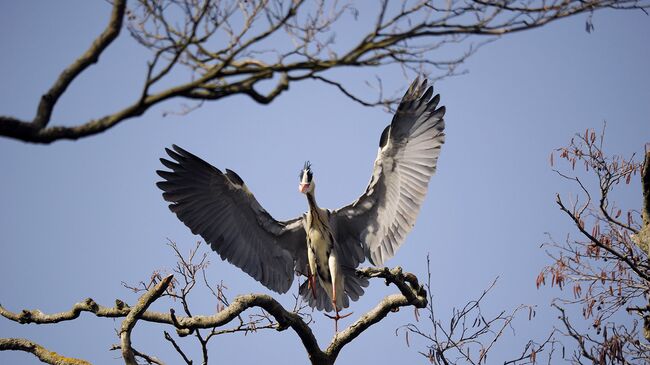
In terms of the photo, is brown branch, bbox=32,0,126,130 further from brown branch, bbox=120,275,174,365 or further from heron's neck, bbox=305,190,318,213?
heron's neck, bbox=305,190,318,213

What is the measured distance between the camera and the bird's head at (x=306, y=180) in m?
7.64

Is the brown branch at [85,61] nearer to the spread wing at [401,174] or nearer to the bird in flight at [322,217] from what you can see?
the bird in flight at [322,217]

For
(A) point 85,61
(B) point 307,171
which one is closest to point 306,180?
(B) point 307,171

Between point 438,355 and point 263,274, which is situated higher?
point 263,274

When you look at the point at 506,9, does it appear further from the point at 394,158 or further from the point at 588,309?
the point at 394,158

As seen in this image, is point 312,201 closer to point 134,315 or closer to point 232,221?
point 232,221

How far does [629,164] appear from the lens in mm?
5789

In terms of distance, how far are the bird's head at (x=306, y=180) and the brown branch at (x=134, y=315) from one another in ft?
9.56

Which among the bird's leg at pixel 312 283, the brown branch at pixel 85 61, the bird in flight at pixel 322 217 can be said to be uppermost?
the bird in flight at pixel 322 217

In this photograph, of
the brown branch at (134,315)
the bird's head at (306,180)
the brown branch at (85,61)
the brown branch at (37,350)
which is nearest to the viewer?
the brown branch at (85,61)

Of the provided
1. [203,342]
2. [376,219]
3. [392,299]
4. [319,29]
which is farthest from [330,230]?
[319,29]

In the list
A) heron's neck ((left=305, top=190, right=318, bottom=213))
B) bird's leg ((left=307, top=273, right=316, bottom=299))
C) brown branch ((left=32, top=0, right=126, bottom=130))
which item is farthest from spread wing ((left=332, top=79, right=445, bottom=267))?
brown branch ((left=32, top=0, right=126, bottom=130))

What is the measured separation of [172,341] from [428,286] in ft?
6.88

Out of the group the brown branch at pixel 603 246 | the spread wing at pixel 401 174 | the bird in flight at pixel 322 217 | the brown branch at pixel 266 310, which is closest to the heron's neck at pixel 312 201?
the bird in flight at pixel 322 217
